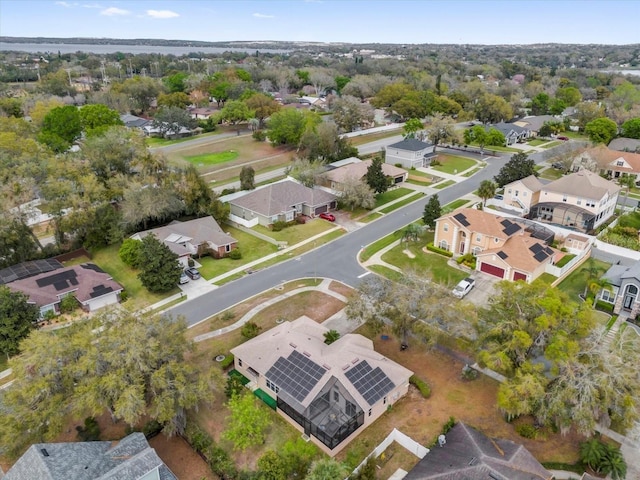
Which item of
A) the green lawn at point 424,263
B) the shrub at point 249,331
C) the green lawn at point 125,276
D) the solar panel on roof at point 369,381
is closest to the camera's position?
the solar panel on roof at point 369,381

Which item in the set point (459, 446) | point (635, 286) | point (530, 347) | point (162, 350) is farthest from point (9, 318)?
point (635, 286)

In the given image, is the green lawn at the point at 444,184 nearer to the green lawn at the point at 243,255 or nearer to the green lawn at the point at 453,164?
the green lawn at the point at 453,164

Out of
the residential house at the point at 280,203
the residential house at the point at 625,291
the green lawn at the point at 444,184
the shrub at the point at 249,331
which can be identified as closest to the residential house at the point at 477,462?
the shrub at the point at 249,331

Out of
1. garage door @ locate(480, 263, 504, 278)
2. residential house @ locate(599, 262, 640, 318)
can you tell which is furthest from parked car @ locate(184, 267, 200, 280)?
residential house @ locate(599, 262, 640, 318)

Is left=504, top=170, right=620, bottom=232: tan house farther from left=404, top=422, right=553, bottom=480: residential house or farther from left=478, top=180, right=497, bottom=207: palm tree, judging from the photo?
left=404, top=422, right=553, bottom=480: residential house

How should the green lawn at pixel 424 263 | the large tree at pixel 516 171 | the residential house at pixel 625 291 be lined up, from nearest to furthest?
the residential house at pixel 625 291 → the green lawn at pixel 424 263 → the large tree at pixel 516 171

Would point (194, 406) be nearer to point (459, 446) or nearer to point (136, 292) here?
point (459, 446)
